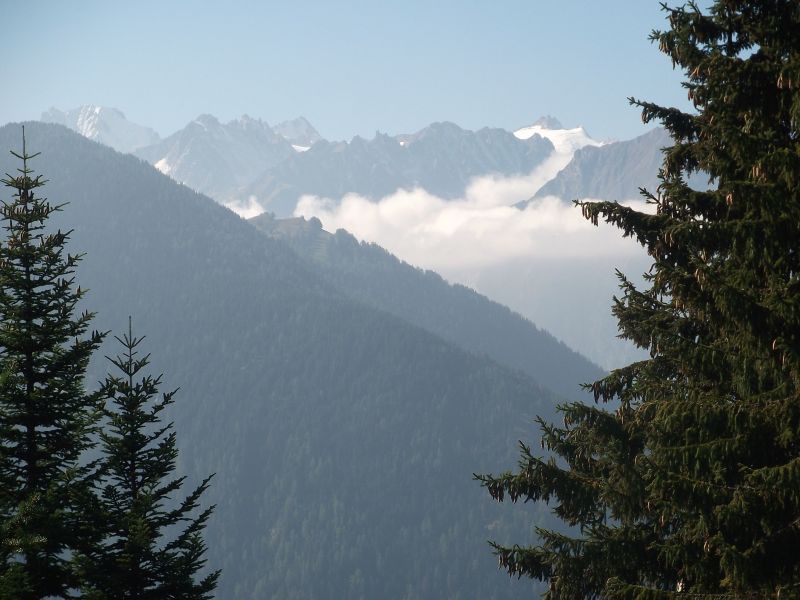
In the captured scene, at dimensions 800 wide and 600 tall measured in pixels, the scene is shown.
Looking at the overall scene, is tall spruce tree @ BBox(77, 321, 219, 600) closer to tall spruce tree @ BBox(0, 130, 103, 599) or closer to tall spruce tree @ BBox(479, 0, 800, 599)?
tall spruce tree @ BBox(0, 130, 103, 599)

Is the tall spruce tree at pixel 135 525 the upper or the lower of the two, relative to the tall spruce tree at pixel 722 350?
lower

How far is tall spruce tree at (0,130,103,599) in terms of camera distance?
17.4 meters

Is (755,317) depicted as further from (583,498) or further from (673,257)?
(583,498)

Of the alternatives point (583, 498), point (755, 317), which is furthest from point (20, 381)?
point (755, 317)

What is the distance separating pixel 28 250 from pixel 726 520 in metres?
14.5

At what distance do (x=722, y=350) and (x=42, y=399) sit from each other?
Result: 1315 cm

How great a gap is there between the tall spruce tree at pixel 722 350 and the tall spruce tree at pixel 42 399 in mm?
8722

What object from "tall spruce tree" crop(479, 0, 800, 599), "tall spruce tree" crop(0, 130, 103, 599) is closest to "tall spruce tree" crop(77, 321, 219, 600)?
"tall spruce tree" crop(0, 130, 103, 599)

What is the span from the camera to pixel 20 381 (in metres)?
18.6

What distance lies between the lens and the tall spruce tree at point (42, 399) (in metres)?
17.4

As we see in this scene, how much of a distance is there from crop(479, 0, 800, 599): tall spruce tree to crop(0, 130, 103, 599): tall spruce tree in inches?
343

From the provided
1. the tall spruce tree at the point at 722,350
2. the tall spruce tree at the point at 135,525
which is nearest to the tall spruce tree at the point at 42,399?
the tall spruce tree at the point at 135,525

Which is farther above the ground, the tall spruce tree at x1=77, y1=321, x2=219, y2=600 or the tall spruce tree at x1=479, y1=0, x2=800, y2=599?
the tall spruce tree at x1=479, y1=0, x2=800, y2=599

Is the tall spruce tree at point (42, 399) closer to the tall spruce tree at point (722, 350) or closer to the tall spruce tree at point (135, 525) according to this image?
the tall spruce tree at point (135, 525)
